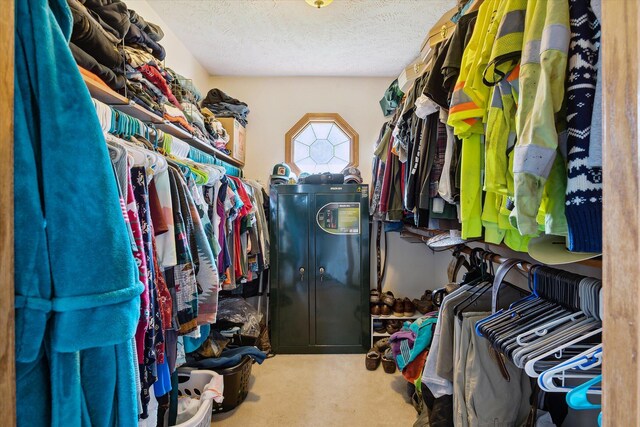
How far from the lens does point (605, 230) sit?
15.3 inches

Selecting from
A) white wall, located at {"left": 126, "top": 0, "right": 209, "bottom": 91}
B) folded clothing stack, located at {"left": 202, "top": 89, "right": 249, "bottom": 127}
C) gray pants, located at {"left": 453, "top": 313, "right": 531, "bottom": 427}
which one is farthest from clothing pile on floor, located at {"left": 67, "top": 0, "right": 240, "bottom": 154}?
gray pants, located at {"left": 453, "top": 313, "right": 531, "bottom": 427}

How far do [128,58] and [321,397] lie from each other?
2.27 m

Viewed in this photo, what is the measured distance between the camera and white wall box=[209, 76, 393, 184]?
331 centimetres

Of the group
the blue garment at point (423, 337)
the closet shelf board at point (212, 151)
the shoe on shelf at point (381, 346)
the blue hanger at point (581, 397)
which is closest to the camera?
the blue hanger at point (581, 397)

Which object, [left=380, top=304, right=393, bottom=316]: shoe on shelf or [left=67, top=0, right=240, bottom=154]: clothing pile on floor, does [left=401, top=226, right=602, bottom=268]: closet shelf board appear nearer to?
[left=380, top=304, right=393, bottom=316]: shoe on shelf

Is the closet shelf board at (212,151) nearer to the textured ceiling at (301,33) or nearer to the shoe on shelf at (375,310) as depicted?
the textured ceiling at (301,33)

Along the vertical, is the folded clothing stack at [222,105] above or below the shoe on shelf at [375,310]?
above

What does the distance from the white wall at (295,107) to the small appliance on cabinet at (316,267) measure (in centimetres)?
67

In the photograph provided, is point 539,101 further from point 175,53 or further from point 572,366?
point 175,53

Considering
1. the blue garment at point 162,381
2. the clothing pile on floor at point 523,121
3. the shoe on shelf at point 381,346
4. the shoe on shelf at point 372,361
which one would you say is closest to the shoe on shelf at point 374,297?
the shoe on shelf at point 381,346

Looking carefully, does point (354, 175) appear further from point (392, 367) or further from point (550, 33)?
point (550, 33)

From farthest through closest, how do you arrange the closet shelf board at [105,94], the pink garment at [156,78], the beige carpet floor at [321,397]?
the beige carpet floor at [321,397] < the pink garment at [156,78] < the closet shelf board at [105,94]

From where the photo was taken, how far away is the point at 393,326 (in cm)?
280

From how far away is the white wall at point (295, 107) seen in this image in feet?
10.8
